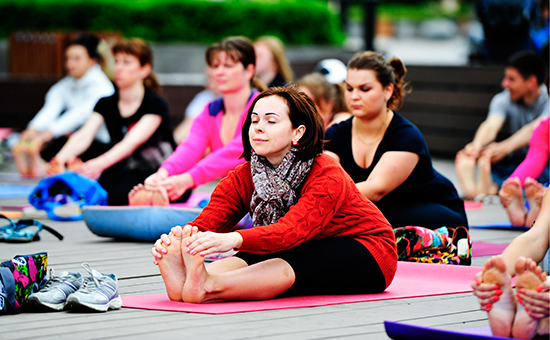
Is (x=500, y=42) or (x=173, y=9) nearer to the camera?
(x=500, y=42)

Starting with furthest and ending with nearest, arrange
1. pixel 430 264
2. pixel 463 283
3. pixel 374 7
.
A: pixel 374 7, pixel 430 264, pixel 463 283

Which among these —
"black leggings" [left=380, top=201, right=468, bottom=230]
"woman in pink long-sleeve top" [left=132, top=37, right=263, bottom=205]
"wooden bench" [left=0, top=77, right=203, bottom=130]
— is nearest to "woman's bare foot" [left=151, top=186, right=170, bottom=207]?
"woman in pink long-sleeve top" [left=132, top=37, right=263, bottom=205]

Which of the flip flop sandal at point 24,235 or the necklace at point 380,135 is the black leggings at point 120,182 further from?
the necklace at point 380,135

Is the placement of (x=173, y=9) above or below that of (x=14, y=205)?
above

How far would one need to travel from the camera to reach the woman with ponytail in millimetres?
5371

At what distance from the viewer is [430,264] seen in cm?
347

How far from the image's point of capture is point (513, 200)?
470cm

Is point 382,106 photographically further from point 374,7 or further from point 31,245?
point 374,7

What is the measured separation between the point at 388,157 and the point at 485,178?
2.86m

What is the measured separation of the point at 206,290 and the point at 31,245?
1710 millimetres

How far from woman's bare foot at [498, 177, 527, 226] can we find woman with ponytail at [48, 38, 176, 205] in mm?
2322

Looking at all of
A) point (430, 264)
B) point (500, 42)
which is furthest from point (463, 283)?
point (500, 42)

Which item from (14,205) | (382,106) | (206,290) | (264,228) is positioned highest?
(382,106)

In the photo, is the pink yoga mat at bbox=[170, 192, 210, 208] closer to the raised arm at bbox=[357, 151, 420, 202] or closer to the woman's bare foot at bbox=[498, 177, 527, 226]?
the raised arm at bbox=[357, 151, 420, 202]
